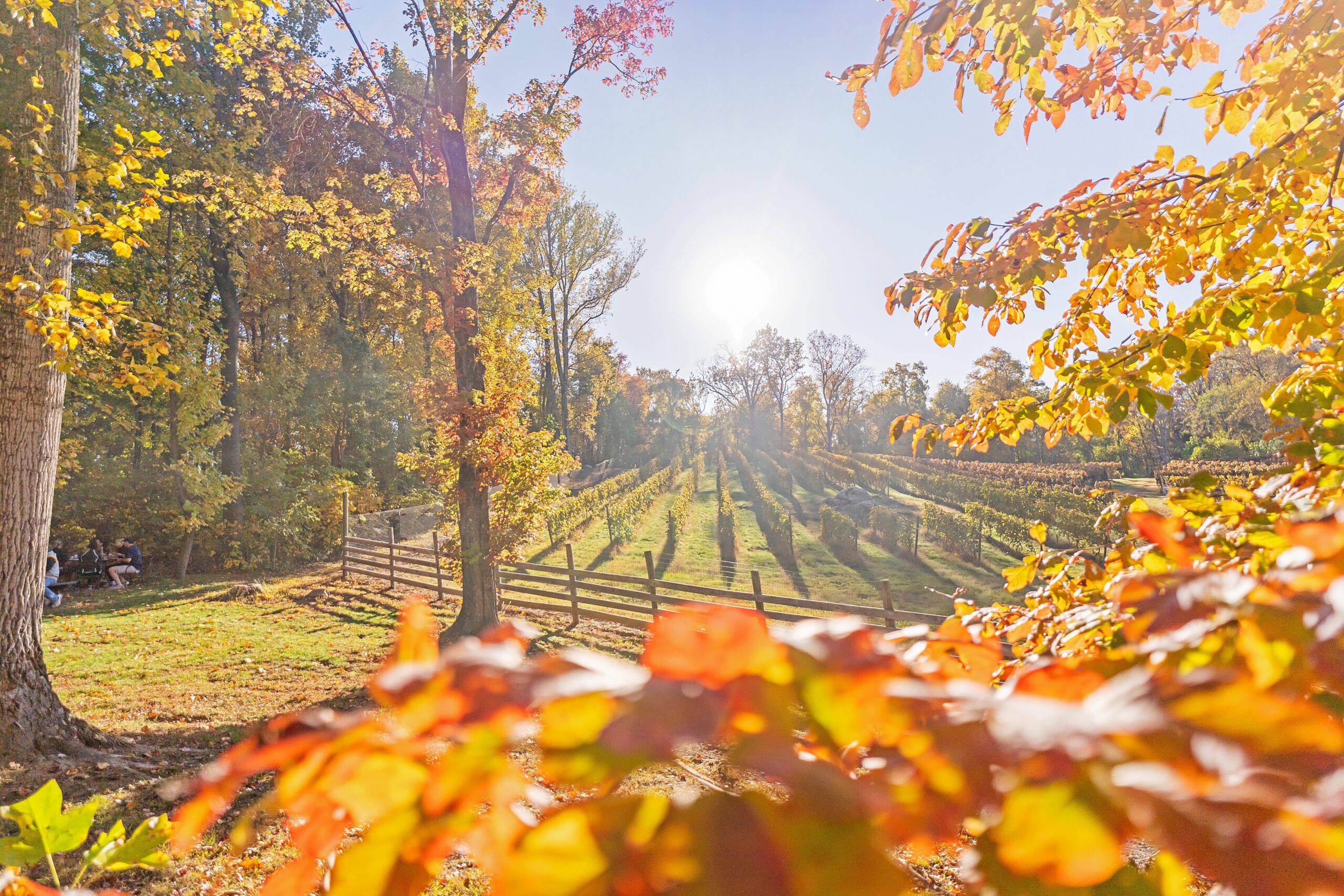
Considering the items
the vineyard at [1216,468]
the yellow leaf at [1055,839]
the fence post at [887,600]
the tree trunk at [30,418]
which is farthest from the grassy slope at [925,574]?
the yellow leaf at [1055,839]

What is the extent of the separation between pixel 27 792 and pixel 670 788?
3.38 metres

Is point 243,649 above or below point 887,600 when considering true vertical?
below

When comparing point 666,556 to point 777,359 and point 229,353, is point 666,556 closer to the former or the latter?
point 229,353

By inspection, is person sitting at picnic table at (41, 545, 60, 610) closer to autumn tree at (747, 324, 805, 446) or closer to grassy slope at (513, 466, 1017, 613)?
grassy slope at (513, 466, 1017, 613)

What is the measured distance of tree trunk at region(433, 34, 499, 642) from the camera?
7730 millimetres

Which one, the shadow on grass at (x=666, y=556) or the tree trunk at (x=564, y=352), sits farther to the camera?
the tree trunk at (x=564, y=352)

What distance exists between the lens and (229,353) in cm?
1407

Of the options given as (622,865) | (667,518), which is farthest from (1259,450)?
(622,865)

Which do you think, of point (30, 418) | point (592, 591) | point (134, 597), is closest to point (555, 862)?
point (30, 418)

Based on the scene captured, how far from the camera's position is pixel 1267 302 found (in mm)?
1576

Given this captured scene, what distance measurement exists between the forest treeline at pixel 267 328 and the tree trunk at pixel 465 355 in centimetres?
36

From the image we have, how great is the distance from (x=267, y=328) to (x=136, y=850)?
71.8 feet

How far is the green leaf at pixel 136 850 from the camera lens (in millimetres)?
786

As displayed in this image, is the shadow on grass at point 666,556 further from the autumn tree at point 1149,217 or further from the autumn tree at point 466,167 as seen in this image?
the autumn tree at point 1149,217
